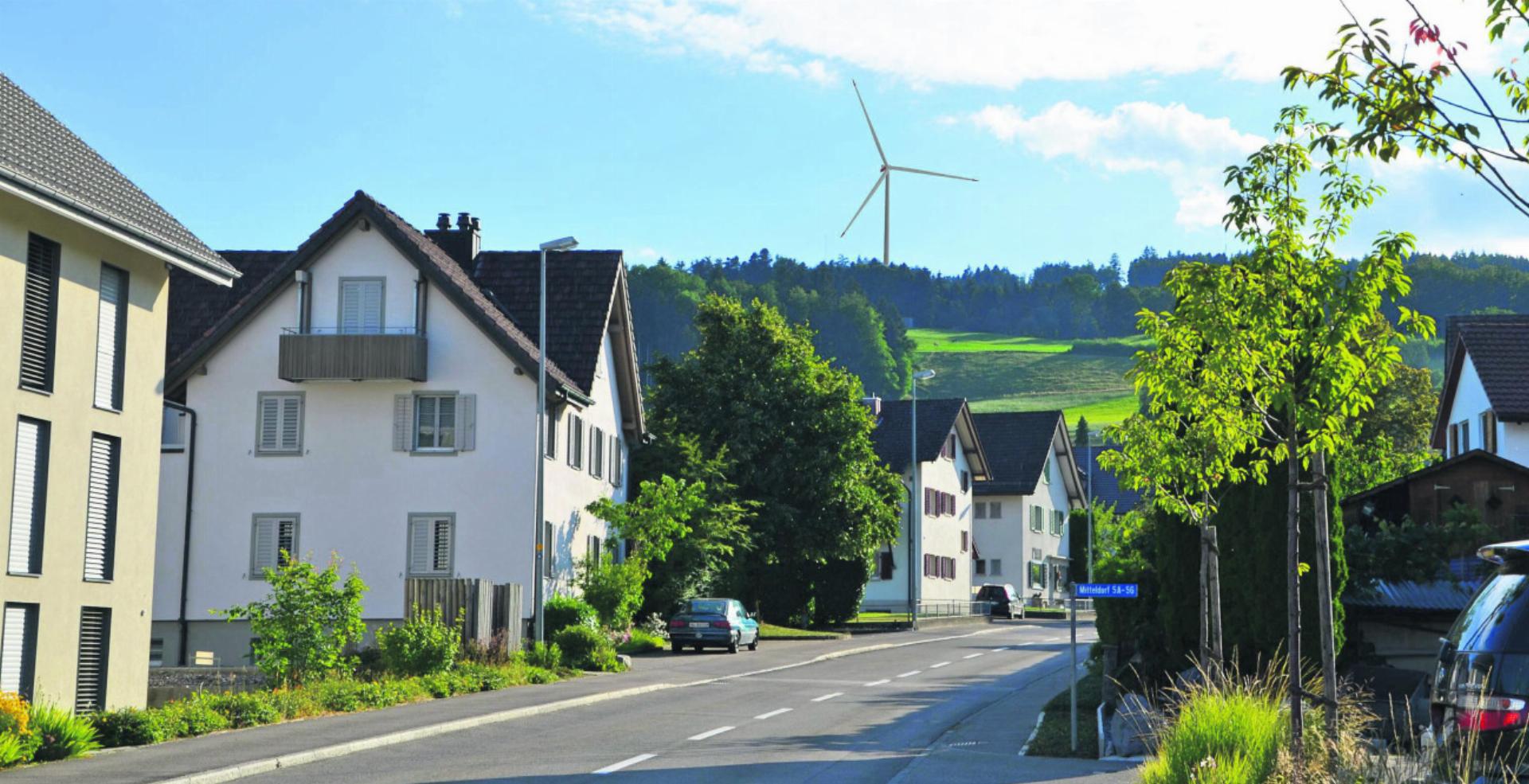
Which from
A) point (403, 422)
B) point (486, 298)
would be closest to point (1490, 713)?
point (403, 422)

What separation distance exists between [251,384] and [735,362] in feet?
60.8

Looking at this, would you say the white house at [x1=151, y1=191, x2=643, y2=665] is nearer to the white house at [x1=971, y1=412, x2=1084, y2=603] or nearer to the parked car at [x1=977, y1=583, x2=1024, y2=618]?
the parked car at [x1=977, y1=583, x2=1024, y2=618]

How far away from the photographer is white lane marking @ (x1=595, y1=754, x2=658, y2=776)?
1587 centimetres

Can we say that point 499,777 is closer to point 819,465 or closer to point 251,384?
→ point 251,384

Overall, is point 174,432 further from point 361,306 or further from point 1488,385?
point 1488,385

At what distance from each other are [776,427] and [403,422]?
55.7 feet

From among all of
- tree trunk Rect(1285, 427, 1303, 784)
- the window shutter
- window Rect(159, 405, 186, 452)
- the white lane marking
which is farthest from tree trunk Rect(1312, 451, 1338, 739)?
window Rect(159, 405, 186, 452)

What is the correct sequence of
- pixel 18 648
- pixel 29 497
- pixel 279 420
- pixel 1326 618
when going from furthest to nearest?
pixel 279 420, pixel 29 497, pixel 18 648, pixel 1326 618

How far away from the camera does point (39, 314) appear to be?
2125 cm

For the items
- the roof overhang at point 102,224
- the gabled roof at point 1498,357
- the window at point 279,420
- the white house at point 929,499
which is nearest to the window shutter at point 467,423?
the window at point 279,420

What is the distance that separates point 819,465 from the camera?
55438 millimetres

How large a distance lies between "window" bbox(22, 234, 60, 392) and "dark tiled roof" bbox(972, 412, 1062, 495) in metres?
75.6

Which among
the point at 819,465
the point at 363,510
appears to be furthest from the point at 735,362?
the point at 363,510

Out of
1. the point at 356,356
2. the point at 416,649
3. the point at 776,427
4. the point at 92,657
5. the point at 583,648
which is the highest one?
the point at 356,356
